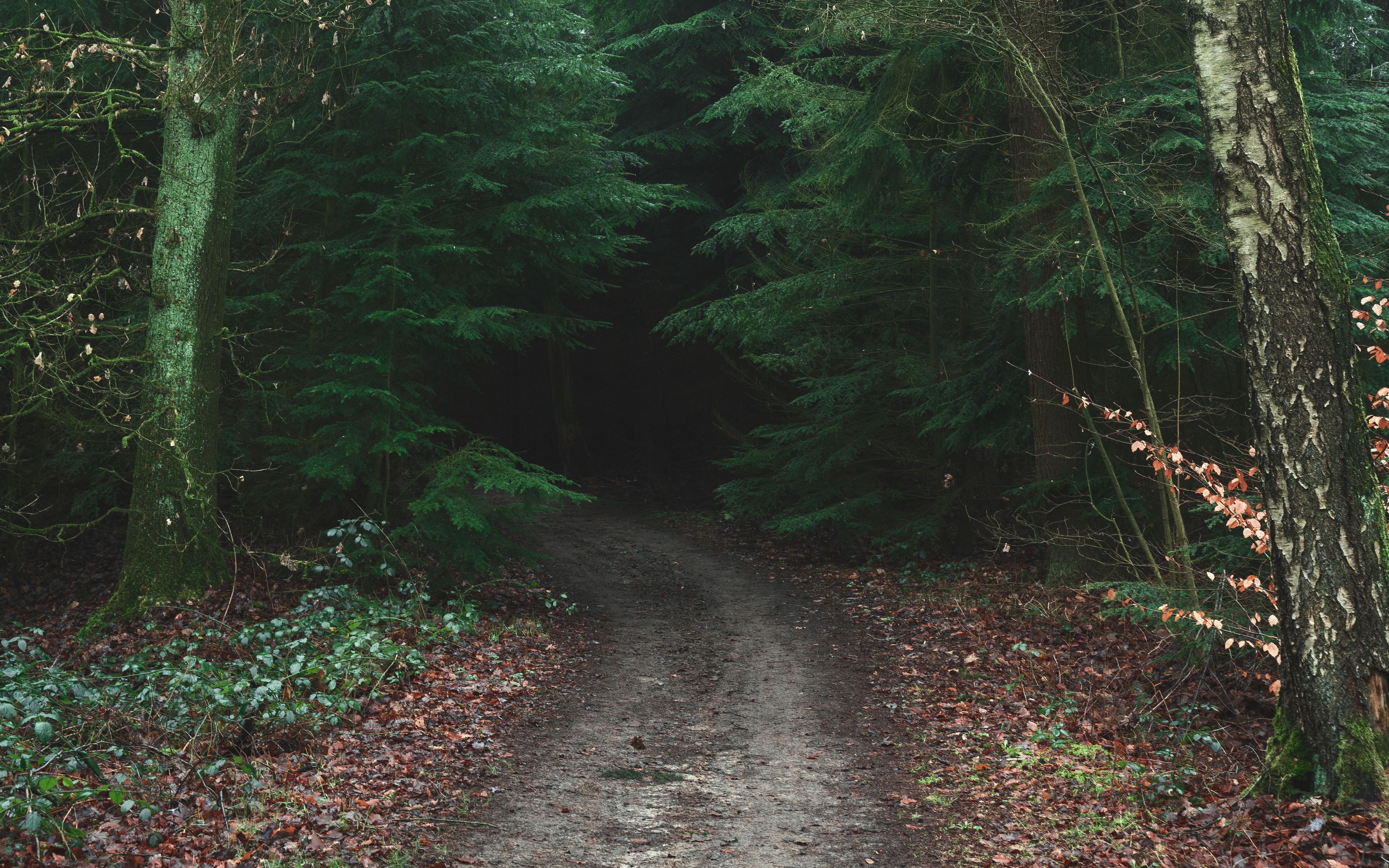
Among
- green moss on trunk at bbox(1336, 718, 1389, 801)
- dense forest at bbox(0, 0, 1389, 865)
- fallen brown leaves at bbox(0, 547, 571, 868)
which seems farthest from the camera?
dense forest at bbox(0, 0, 1389, 865)

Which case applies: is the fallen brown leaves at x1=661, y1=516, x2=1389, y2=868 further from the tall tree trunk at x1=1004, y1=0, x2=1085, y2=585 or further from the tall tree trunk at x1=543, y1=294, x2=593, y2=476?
the tall tree trunk at x1=543, y1=294, x2=593, y2=476

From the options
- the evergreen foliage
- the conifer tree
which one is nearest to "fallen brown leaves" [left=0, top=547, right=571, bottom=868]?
the conifer tree

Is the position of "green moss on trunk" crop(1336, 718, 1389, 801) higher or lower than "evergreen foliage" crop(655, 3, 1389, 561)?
lower

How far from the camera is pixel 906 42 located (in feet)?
35.9

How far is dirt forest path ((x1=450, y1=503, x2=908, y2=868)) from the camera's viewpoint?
18.8 ft

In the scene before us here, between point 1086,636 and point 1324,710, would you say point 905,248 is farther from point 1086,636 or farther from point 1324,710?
point 1324,710

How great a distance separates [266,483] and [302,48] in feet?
18.0

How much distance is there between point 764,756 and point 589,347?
28.0 feet

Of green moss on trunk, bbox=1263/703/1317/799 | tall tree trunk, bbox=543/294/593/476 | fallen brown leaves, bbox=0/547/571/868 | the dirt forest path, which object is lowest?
the dirt forest path

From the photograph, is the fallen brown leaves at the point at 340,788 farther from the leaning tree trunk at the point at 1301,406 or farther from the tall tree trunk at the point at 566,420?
the tall tree trunk at the point at 566,420

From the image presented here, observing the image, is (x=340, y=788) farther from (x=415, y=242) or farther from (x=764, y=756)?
(x=415, y=242)

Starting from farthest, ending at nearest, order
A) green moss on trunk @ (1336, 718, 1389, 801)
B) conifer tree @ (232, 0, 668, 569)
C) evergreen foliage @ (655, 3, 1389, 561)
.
A: 1. conifer tree @ (232, 0, 668, 569)
2. evergreen foliage @ (655, 3, 1389, 561)
3. green moss on trunk @ (1336, 718, 1389, 801)

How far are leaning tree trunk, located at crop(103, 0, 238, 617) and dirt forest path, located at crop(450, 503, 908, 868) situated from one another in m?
4.76

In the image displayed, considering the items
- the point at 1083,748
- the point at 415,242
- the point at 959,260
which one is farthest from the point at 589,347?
the point at 1083,748
